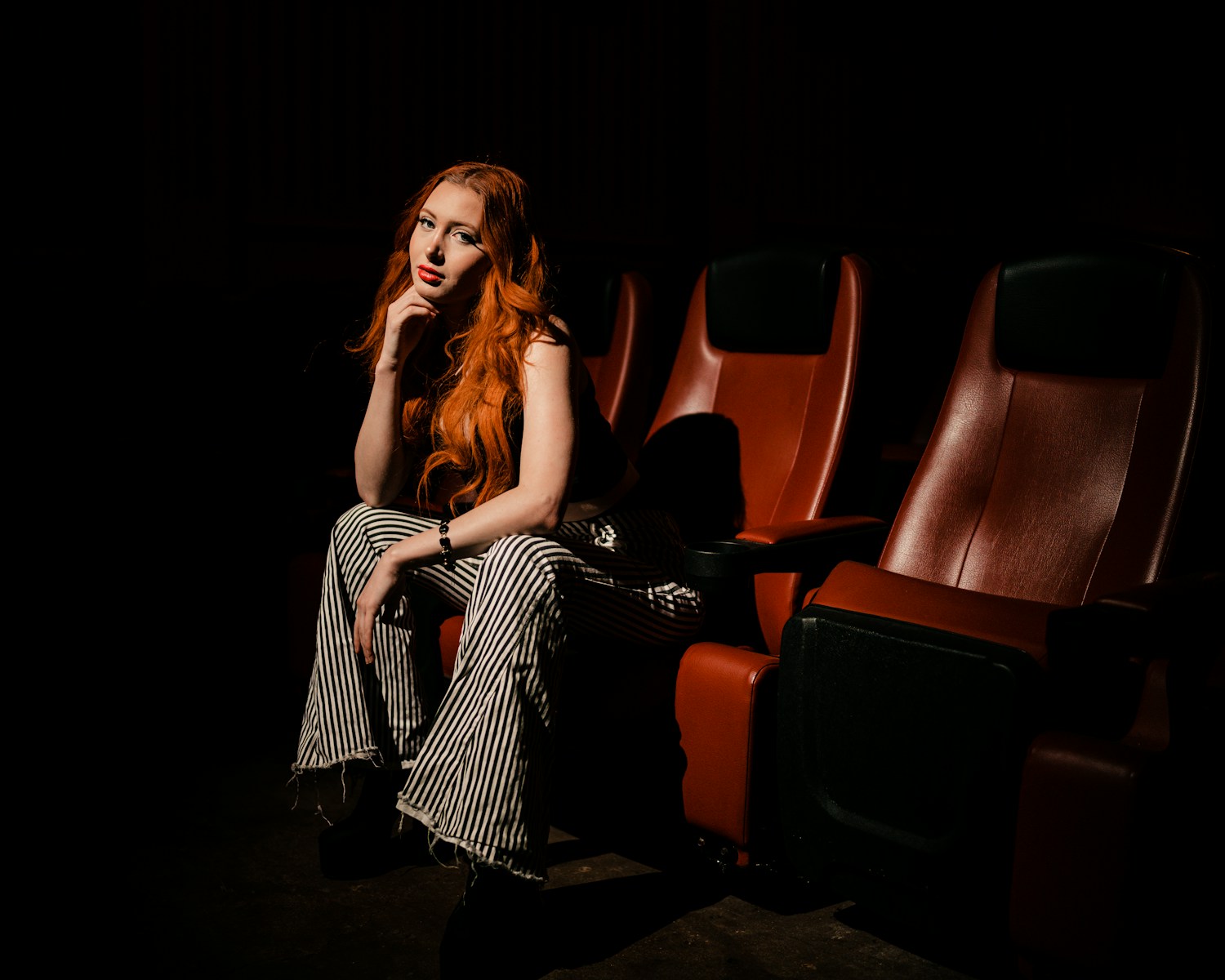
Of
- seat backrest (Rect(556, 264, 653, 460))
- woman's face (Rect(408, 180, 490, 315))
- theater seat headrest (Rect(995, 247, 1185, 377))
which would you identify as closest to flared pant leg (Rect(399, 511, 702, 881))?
woman's face (Rect(408, 180, 490, 315))

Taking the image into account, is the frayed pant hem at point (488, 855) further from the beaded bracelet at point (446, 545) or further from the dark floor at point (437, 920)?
the beaded bracelet at point (446, 545)

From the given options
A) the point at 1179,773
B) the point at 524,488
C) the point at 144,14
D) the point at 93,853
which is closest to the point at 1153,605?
the point at 1179,773

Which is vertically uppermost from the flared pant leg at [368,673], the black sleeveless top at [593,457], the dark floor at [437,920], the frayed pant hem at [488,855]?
the black sleeveless top at [593,457]

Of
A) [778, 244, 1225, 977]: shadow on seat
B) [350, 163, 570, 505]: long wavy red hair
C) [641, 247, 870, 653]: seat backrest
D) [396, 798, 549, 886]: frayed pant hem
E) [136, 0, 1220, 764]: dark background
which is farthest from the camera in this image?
[136, 0, 1220, 764]: dark background

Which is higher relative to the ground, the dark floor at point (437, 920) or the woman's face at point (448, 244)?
the woman's face at point (448, 244)

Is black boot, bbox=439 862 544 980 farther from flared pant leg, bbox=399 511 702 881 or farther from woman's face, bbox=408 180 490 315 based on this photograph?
woman's face, bbox=408 180 490 315

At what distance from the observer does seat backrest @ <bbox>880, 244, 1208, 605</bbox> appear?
1.57 meters

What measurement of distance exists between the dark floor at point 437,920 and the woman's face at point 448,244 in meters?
0.90

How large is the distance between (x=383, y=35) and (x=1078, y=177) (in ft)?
11.4

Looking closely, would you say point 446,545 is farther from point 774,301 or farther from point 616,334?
point 616,334

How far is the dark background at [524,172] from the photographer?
269 cm

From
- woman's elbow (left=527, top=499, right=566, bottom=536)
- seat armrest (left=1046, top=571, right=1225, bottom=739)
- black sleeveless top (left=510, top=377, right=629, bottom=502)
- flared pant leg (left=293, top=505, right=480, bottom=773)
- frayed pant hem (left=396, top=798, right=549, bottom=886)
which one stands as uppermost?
black sleeveless top (left=510, top=377, right=629, bottom=502)

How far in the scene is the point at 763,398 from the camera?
207 centimetres

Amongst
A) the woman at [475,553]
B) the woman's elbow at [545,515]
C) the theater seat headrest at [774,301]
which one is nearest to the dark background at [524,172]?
the theater seat headrest at [774,301]
